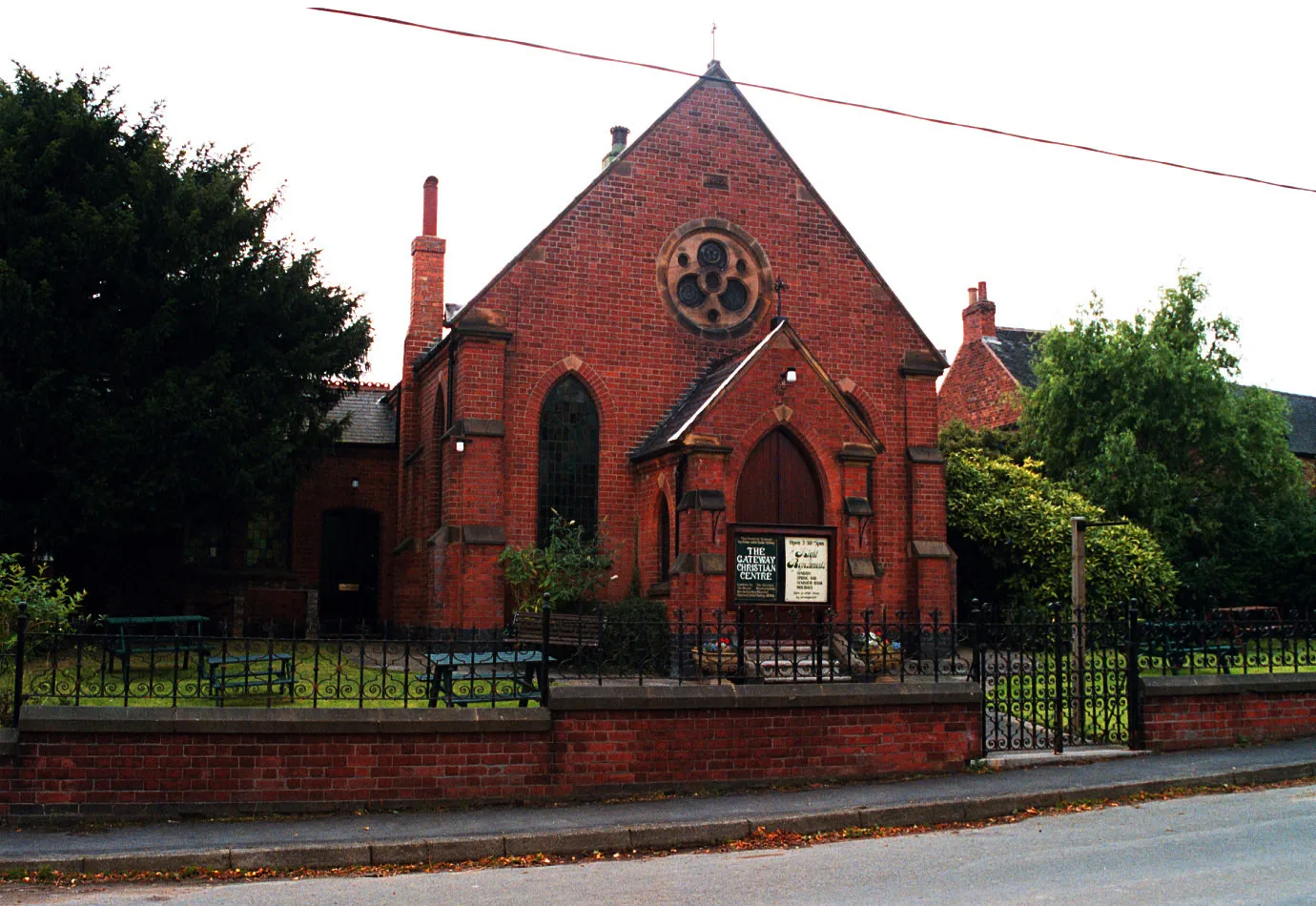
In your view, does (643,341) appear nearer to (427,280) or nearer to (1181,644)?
(427,280)

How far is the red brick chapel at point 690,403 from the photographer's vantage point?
20.5 metres

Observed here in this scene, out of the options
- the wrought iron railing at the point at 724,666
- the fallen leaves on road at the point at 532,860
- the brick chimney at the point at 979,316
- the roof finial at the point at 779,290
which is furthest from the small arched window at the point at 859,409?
the brick chimney at the point at 979,316

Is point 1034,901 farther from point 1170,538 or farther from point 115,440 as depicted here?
point 1170,538

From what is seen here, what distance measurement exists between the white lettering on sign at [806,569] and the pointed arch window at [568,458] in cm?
399

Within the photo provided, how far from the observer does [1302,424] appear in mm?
47875

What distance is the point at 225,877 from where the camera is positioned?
8.77m

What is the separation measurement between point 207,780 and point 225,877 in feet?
5.02

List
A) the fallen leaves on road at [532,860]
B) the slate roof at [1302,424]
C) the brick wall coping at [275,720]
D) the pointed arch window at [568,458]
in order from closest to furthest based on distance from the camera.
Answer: the fallen leaves on road at [532,860]
the brick wall coping at [275,720]
the pointed arch window at [568,458]
the slate roof at [1302,424]

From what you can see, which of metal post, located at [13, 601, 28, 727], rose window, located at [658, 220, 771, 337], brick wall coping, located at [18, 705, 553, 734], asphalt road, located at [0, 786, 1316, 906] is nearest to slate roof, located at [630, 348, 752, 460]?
rose window, located at [658, 220, 771, 337]

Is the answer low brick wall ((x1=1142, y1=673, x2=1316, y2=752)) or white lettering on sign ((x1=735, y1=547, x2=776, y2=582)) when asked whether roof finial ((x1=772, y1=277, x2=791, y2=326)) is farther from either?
low brick wall ((x1=1142, y1=673, x2=1316, y2=752))

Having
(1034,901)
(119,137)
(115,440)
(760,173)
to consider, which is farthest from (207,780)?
(760,173)

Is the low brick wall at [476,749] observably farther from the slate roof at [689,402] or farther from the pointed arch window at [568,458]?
the pointed arch window at [568,458]

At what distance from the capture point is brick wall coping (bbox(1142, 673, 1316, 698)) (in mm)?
13844

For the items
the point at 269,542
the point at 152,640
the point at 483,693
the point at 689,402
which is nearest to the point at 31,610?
the point at 152,640
